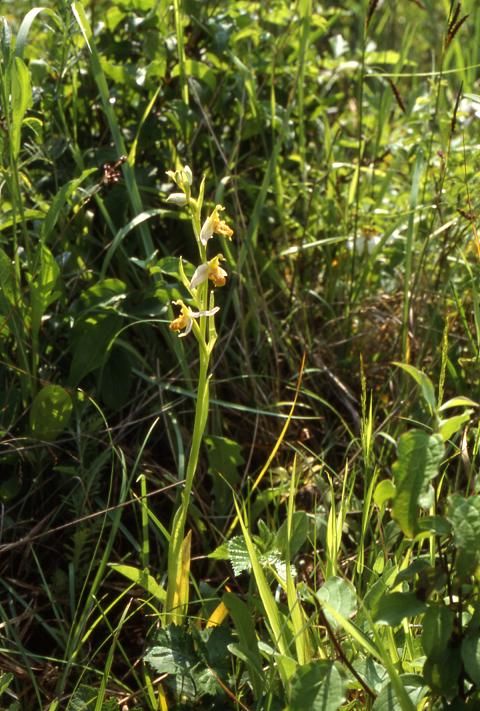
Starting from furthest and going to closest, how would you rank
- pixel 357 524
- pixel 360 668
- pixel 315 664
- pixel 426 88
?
1. pixel 426 88
2. pixel 357 524
3. pixel 360 668
4. pixel 315 664

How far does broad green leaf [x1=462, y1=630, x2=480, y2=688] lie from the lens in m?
1.08

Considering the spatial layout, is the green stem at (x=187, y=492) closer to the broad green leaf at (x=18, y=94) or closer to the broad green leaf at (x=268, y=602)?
the broad green leaf at (x=268, y=602)

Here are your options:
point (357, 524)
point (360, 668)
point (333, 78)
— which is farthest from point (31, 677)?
point (333, 78)

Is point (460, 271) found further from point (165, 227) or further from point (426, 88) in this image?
point (426, 88)

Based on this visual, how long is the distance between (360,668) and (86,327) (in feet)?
2.91

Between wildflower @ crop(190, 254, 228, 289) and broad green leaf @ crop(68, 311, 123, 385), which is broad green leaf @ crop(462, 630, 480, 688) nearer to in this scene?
wildflower @ crop(190, 254, 228, 289)

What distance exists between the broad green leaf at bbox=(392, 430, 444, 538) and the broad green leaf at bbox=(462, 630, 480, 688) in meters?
0.18

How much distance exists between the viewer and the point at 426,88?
3266mm

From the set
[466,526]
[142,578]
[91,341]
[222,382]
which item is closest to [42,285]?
[91,341]

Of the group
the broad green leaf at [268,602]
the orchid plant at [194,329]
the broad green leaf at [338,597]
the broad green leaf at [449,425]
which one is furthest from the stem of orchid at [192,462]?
the broad green leaf at [449,425]

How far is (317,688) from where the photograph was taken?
3.66 feet

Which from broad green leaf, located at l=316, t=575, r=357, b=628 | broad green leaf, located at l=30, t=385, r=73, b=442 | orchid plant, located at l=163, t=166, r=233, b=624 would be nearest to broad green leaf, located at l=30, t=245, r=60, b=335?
broad green leaf, located at l=30, t=385, r=73, b=442

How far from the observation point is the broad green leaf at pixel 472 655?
1080 mm

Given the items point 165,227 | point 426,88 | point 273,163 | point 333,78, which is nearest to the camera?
point 273,163
